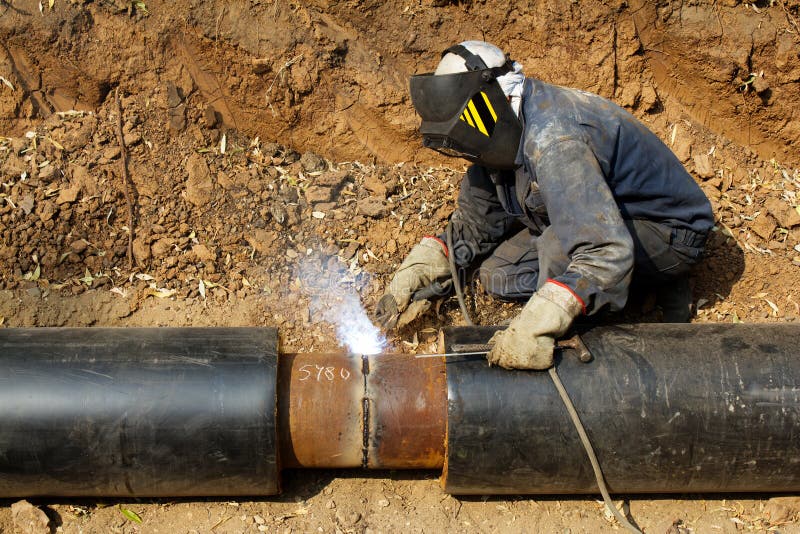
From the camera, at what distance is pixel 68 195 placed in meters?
3.92

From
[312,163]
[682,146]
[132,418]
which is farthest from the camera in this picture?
[682,146]

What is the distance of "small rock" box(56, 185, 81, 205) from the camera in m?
3.91

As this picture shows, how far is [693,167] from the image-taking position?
4.52 meters

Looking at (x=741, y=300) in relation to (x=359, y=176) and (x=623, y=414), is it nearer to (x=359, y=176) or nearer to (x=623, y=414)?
(x=623, y=414)

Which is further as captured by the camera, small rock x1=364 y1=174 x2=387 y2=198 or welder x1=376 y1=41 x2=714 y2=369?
small rock x1=364 y1=174 x2=387 y2=198

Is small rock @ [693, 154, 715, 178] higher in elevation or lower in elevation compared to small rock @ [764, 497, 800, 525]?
higher

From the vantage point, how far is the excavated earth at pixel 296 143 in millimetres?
3855

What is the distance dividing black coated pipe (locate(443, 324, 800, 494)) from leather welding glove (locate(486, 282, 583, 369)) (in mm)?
64

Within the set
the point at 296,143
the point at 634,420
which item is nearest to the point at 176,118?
the point at 296,143

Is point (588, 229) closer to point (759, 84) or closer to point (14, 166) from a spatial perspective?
point (759, 84)

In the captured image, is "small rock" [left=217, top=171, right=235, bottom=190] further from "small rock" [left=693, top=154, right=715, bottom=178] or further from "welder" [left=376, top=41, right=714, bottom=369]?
"small rock" [left=693, top=154, right=715, bottom=178]

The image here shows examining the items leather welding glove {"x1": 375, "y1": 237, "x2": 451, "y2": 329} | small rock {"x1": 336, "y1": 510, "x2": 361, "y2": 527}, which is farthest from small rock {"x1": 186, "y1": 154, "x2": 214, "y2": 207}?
small rock {"x1": 336, "y1": 510, "x2": 361, "y2": 527}

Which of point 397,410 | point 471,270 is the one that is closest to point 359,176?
point 471,270

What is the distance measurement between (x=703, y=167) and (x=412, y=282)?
2.13 metres
